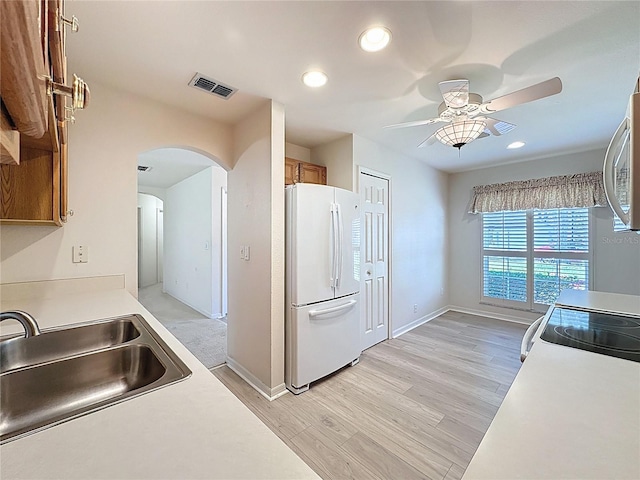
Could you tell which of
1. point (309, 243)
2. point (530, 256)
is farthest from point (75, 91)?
point (530, 256)

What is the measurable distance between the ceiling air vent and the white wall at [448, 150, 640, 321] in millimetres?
4301

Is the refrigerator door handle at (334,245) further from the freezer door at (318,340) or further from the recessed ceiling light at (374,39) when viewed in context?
the recessed ceiling light at (374,39)

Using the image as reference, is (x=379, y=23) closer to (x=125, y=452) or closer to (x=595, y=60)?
(x=595, y=60)

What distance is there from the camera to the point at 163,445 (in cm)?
54

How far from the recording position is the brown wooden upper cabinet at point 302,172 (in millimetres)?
2887

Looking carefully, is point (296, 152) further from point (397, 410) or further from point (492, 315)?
point (492, 315)

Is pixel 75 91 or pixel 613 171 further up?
pixel 75 91

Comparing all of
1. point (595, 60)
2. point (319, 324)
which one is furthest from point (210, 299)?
point (595, 60)

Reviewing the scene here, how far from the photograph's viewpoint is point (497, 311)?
4516 millimetres

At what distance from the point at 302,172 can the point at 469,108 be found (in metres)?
1.69

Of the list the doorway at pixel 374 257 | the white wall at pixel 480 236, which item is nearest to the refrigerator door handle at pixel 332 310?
the doorway at pixel 374 257

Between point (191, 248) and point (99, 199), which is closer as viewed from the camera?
point (99, 199)

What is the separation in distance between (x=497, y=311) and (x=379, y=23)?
15.4ft

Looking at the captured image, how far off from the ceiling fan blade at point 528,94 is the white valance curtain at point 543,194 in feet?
9.46
